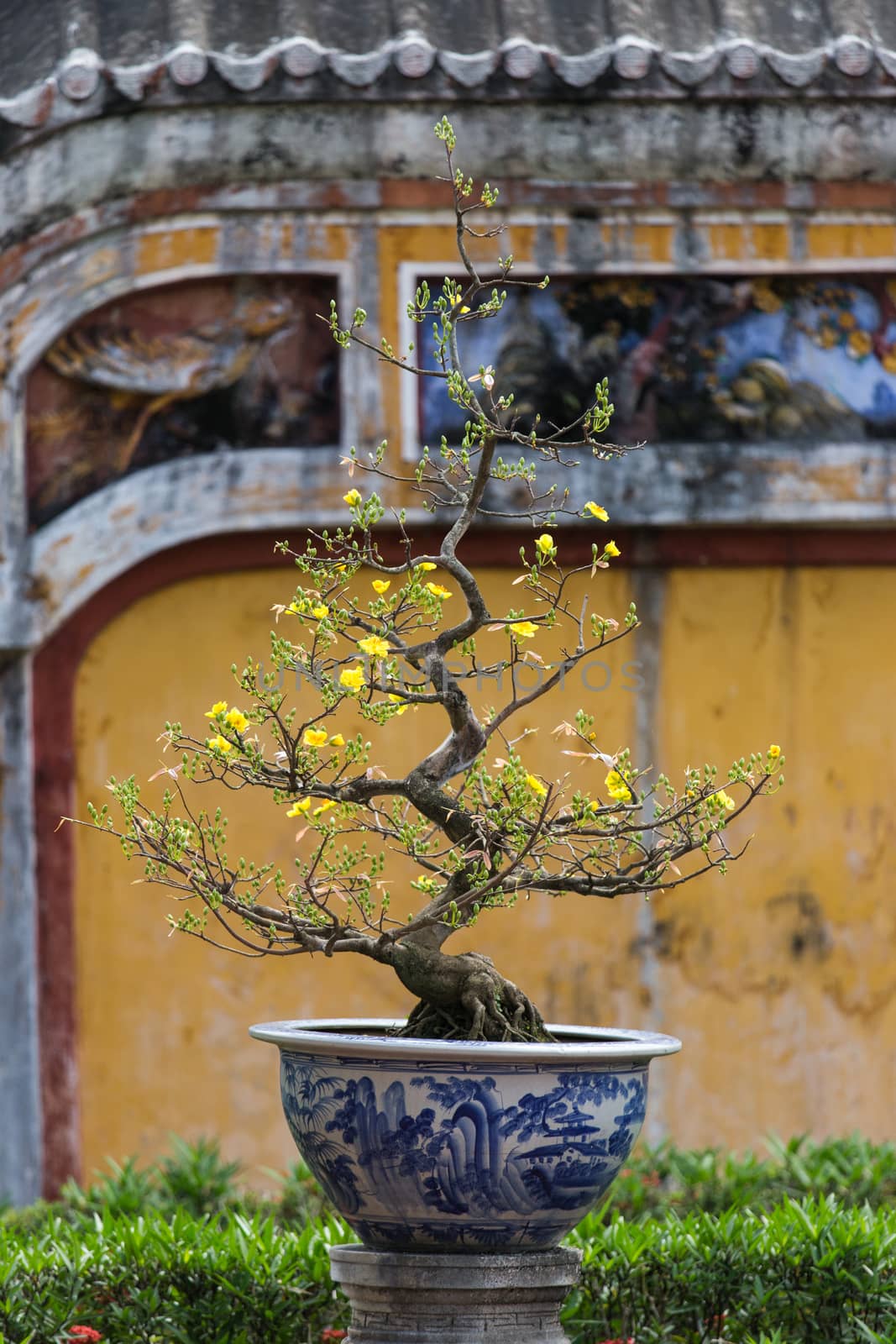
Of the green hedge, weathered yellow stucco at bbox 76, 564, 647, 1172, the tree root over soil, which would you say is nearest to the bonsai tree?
the tree root over soil

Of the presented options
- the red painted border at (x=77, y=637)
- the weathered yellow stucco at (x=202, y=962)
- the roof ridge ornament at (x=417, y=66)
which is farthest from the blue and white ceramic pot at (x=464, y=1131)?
the roof ridge ornament at (x=417, y=66)

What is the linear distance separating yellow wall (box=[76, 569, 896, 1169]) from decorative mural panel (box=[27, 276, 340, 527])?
50 centimetres

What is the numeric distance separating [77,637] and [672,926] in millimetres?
2321

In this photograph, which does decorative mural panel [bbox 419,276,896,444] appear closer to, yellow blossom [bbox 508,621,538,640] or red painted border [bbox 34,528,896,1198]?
red painted border [bbox 34,528,896,1198]

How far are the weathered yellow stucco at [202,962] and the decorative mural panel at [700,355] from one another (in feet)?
2.37

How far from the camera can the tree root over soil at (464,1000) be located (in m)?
3.64

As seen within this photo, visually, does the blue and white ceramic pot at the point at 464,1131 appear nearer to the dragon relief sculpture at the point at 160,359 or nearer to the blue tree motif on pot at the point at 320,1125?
the blue tree motif on pot at the point at 320,1125

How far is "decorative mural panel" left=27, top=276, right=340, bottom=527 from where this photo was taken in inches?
255

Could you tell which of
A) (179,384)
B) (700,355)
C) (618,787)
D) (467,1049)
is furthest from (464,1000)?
(700,355)

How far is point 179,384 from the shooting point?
6.50m

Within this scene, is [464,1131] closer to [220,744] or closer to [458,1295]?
[458,1295]

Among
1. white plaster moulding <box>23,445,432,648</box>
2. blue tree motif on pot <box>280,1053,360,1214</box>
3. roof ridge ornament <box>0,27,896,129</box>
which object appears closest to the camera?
blue tree motif on pot <box>280,1053,360,1214</box>

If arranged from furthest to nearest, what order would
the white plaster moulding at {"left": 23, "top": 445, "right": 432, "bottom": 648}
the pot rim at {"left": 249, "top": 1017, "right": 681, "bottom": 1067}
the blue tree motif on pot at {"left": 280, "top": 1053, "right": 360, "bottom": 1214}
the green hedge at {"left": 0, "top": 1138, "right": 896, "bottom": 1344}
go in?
the white plaster moulding at {"left": 23, "top": 445, "right": 432, "bottom": 648} < the green hedge at {"left": 0, "top": 1138, "right": 896, "bottom": 1344} < the blue tree motif on pot at {"left": 280, "top": 1053, "right": 360, "bottom": 1214} < the pot rim at {"left": 249, "top": 1017, "right": 681, "bottom": 1067}

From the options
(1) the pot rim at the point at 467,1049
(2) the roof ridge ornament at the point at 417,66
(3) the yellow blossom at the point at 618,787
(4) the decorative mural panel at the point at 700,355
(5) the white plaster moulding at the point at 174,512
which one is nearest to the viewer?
(1) the pot rim at the point at 467,1049
